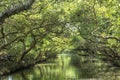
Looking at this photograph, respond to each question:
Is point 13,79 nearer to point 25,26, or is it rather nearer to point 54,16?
point 25,26

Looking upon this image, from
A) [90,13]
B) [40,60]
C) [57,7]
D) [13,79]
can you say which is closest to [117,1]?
[90,13]

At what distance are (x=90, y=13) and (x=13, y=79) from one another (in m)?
10.0

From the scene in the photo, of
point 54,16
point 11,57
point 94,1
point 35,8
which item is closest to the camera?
point 94,1

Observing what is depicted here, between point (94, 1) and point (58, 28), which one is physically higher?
point (94, 1)

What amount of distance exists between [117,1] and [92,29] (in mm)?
4794

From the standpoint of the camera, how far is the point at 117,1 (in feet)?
62.6

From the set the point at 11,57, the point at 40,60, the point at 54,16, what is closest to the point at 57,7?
the point at 54,16

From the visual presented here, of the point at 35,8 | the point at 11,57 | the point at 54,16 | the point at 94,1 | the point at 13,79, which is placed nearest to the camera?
the point at 94,1

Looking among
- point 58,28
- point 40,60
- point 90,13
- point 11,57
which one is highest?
point 90,13

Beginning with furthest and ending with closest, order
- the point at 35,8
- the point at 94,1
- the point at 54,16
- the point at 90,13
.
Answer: the point at 54,16, the point at 90,13, the point at 35,8, the point at 94,1

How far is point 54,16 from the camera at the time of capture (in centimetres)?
2309

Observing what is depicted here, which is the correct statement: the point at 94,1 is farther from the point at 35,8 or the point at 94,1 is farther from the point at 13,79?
the point at 13,79

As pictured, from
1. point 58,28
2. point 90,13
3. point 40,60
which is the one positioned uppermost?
point 90,13

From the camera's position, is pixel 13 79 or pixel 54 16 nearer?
pixel 54 16
